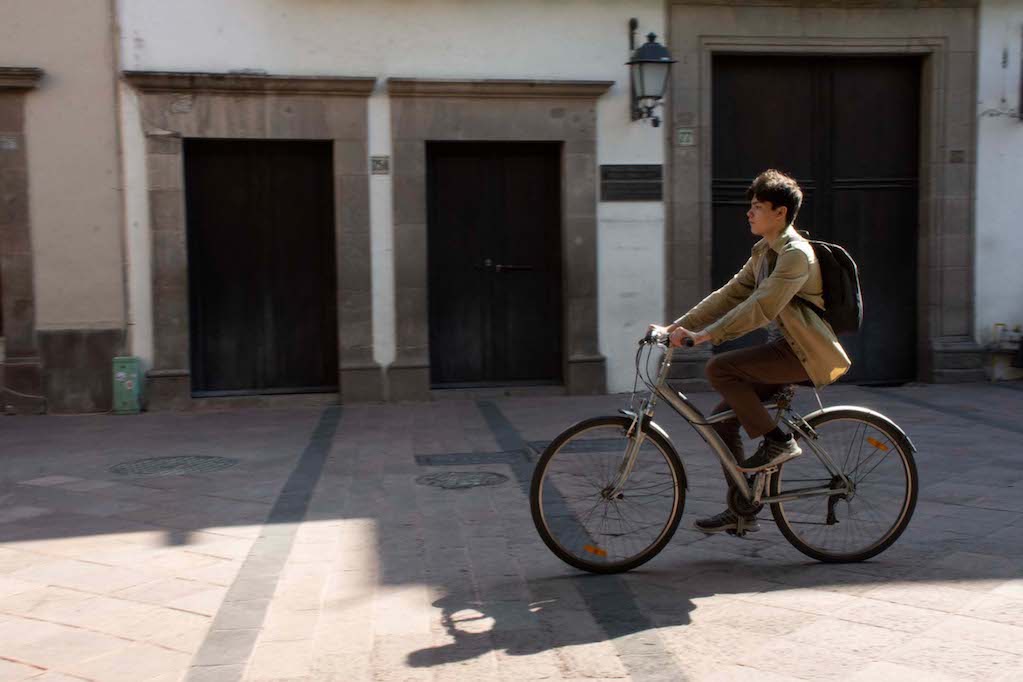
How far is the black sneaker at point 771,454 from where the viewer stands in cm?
474

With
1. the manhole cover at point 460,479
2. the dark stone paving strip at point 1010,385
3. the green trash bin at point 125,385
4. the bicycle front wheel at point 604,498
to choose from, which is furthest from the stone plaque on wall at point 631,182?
the bicycle front wheel at point 604,498

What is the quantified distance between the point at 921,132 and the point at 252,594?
991 cm

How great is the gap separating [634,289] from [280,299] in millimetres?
3706

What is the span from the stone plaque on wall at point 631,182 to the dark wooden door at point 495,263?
0.54m

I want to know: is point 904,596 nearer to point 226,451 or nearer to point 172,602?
point 172,602

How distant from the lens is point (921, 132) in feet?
39.3

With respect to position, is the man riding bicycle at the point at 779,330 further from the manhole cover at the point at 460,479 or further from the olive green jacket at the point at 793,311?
the manhole cover at the point at 460,479

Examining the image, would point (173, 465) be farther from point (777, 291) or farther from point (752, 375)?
point (777, 291)

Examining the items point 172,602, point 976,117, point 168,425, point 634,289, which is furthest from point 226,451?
point 976,117

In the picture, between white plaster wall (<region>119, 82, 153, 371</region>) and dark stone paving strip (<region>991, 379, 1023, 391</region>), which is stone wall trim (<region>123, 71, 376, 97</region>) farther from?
dark stone paving strip (<region>991, 379, 1023, 391</region>)

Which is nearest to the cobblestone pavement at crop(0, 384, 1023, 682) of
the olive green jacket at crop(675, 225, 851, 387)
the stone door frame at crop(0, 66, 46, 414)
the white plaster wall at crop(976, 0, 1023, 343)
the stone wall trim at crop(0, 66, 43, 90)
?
the olive green jacket at crop(675, 225, 851, 387)

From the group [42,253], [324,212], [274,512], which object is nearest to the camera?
[274,512]

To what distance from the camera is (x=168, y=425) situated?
32.1ft

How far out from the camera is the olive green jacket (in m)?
4.60
